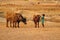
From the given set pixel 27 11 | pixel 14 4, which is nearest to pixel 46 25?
pixel 27 11

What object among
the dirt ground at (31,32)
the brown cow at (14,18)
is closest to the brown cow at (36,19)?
the dirt ground at (31,32)

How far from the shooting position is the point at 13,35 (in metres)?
4.91

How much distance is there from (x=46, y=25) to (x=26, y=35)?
2.18 ft

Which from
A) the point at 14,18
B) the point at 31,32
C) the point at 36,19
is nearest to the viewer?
the point at 31,32

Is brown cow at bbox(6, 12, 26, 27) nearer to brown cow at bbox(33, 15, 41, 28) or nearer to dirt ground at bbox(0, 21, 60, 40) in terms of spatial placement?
dirt ground at bbox(0, 21, 60, 40)

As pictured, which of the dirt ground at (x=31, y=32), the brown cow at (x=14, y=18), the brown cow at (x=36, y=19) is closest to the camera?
the dirt ground at (x=31, y=32)

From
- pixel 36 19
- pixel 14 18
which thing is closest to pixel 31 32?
pixel 36 19

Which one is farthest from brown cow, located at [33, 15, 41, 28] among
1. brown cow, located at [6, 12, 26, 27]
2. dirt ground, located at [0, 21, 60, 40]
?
brown cow, located at [6, 12, 26, 27]

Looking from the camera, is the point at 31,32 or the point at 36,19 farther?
the point at 36,19

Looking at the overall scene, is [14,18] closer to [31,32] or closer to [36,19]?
[36,19]

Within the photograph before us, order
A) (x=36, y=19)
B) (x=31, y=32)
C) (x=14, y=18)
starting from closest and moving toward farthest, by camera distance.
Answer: (x=31, y=32)
(x=36, y=19)
(x=14, y=18)

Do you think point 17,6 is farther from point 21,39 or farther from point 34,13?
point 21,39

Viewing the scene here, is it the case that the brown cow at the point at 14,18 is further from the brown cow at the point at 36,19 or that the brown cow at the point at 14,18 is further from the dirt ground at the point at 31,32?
the brown cow at the point at 36,19

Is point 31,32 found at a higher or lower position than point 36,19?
lower
